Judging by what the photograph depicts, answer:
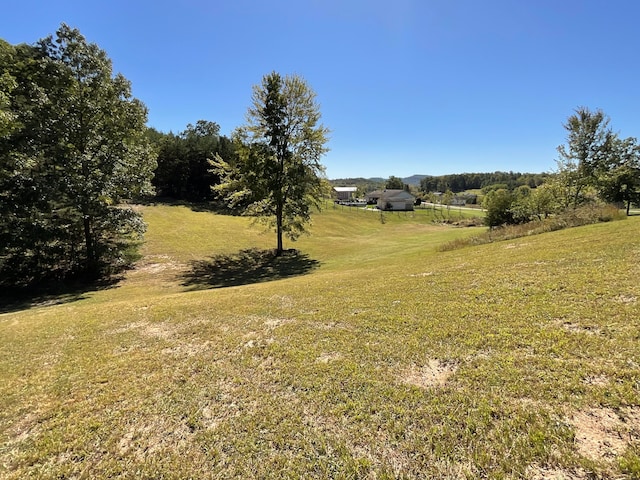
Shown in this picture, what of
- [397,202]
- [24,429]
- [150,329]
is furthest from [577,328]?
[397,202]

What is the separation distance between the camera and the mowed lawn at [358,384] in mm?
3092

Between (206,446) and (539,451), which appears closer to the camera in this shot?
(539,451)

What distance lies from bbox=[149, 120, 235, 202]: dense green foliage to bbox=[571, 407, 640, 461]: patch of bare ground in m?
52.7

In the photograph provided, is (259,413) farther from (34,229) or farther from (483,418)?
(34,229)

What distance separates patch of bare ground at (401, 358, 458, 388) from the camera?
4148 millimetres

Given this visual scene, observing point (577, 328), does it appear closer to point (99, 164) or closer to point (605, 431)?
point (605, 431)

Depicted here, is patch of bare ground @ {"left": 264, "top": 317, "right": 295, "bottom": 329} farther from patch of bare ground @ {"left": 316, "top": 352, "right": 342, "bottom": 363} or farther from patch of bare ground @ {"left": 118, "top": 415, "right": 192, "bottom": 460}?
patch of bare ground @ {"left": 118, "top": 415, "right": 192, "bottom": 460}

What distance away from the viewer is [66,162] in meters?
15.9

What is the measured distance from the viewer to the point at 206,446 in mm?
3537

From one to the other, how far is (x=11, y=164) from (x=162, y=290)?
8439 millimetres

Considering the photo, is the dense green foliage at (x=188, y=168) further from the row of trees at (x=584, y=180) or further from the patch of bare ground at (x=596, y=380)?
the patch of bare ground at (x=596, y=380)

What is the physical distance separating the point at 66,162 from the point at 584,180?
3816cm

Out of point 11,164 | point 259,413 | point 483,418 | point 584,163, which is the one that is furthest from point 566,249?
point 584,163

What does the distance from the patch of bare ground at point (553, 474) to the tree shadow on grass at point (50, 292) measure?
16986 millimetres
